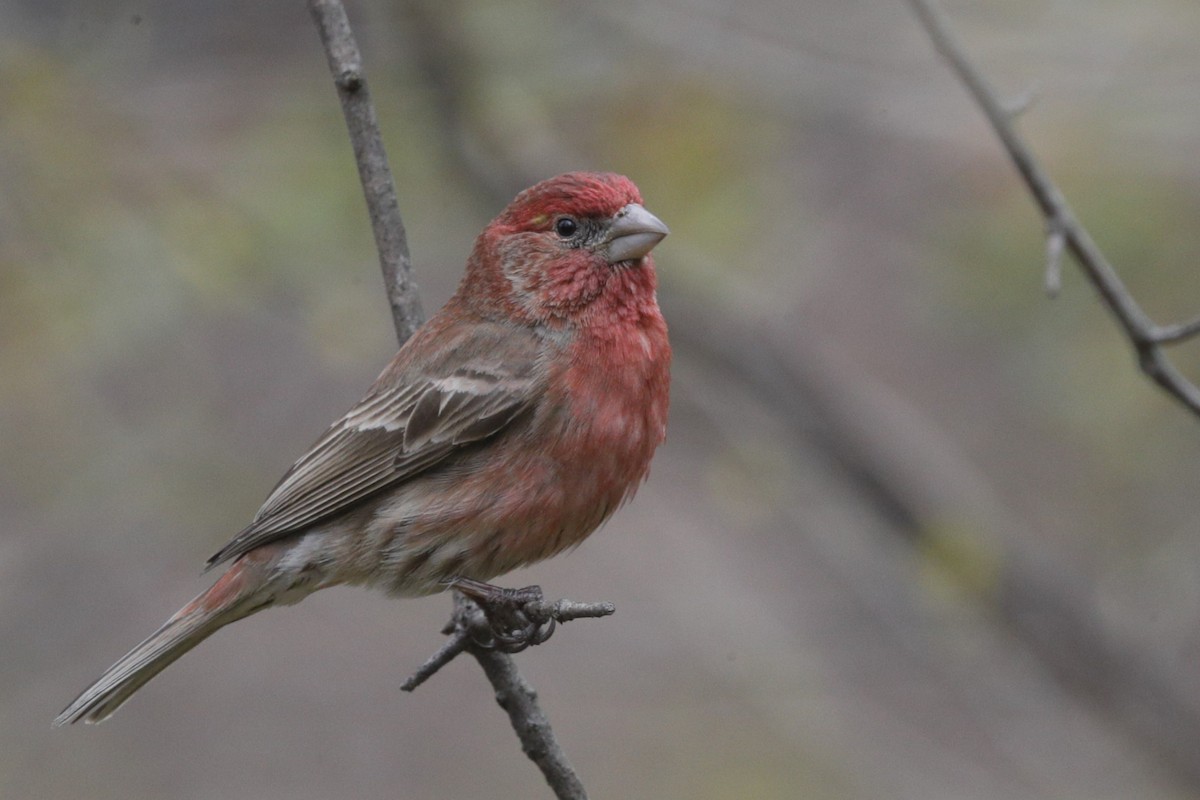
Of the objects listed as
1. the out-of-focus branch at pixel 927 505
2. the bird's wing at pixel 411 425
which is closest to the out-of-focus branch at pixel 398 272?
the bird's wing at pixel 411 425

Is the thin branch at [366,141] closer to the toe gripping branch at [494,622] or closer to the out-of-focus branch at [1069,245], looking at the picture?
the toe gripping branch at [494,622]

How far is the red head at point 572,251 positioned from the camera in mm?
5391

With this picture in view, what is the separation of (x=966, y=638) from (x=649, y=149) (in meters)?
3.42

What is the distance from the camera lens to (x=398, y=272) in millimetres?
5086

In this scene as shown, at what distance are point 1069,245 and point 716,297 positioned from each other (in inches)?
149

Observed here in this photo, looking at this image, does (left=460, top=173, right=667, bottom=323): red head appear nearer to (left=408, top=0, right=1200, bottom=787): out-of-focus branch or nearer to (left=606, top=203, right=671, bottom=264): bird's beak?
(left=606, top=203, right=671, bottom=264): bird's beak

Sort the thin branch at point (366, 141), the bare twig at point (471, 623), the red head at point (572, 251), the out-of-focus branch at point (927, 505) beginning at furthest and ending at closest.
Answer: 1. the out-of-focus branch at point (927, 505)
2. the red head at point (572, 251)
3. the thin branch at point (366, 141)
4. the bare twig at point (471, 623)

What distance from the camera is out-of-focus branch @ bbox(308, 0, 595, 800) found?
15.0ft

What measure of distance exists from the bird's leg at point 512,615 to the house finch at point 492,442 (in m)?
0.51

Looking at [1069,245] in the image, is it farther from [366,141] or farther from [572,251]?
[366,141]

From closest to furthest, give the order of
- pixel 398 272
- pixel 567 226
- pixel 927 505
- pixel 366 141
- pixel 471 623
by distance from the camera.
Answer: pixel 471 623 < pixel 366 141 < pixel 398 272 < pixel 567 226 < pixel 927 505

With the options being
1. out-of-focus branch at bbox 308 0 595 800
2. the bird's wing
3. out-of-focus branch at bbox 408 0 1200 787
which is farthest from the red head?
out-of-focus branch at bbox 408 0 1200 787

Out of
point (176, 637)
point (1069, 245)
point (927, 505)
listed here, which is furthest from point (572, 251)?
point (927, 505)

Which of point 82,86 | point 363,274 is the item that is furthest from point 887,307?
point 82,86
